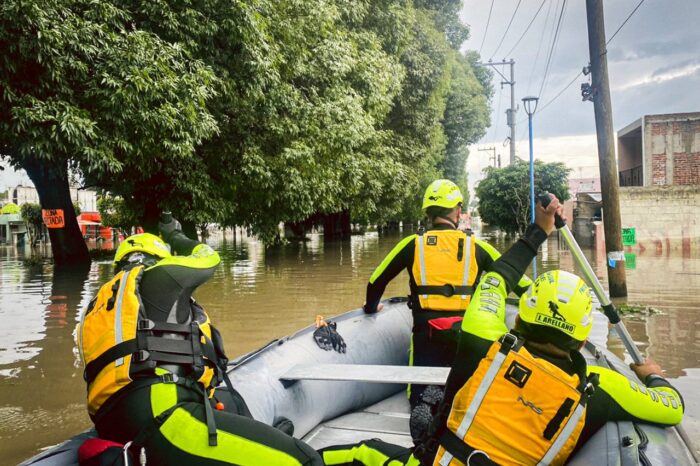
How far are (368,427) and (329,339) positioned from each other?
0.75 metres

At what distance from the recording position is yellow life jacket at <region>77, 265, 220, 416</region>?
7.74 feet

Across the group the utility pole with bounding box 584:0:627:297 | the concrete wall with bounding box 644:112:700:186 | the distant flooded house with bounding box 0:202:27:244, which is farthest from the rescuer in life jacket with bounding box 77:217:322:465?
the distant flooded house with bounding box 0:202:27:244

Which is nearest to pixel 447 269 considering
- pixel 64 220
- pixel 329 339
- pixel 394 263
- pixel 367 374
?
pixel 394 263

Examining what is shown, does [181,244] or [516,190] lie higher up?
[516,190]

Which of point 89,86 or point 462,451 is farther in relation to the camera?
point 89,86

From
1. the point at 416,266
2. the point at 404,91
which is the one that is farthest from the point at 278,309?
the point at 404,91

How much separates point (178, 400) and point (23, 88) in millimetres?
8223

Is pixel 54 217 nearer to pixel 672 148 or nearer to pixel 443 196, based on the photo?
pixel 443 196

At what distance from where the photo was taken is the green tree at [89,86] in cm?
809

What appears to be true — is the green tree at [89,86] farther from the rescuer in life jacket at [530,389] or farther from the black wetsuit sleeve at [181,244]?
the rescuer in life jacket at [530,389]

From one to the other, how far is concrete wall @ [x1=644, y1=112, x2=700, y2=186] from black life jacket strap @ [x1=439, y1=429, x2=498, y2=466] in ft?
85.3

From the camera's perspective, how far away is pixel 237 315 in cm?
1019

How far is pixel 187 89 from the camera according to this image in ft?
31.1

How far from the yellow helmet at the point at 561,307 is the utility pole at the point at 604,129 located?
27.6 feet
